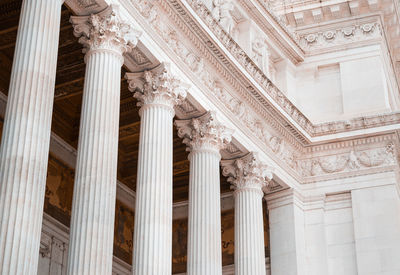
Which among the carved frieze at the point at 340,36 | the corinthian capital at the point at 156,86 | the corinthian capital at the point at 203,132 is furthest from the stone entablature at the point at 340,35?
the corinthian capital at the point at 156,86

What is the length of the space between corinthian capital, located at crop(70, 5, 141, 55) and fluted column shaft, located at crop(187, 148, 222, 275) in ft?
16.1

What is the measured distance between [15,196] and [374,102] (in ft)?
60.4

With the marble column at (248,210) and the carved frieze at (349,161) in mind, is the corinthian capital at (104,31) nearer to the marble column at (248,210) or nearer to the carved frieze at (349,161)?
the marble column at (248,210)

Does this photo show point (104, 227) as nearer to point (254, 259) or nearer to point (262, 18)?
point (254, 259)

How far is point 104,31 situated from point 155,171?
146 inches

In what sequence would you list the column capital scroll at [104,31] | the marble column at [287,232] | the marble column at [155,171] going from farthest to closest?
the marble column at [287,232], the marble column at [155,171], the column capital scroll at [104,31]

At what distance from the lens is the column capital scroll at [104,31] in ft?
61.0

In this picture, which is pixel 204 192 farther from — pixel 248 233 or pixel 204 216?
pixel 248 233

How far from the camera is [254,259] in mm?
24266

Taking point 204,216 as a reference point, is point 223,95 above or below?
above

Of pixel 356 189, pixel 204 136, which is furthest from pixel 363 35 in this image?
pixel 204 136

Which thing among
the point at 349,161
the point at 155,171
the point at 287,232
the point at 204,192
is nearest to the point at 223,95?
the point at 204,192

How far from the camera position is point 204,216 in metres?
21.9

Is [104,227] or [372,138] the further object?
[372,138]
